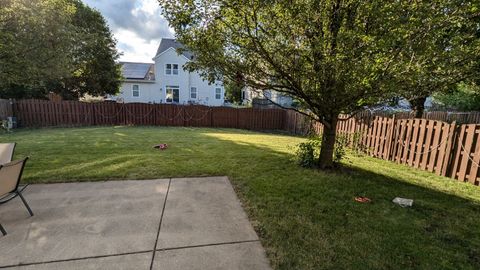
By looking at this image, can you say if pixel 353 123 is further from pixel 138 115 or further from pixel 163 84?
pixel 163 84

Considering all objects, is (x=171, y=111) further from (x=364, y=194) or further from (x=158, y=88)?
(x=364, y=194)

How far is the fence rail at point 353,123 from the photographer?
5.27 meters

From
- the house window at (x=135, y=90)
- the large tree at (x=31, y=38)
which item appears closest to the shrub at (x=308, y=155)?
the large tree at (x=31, y=38)

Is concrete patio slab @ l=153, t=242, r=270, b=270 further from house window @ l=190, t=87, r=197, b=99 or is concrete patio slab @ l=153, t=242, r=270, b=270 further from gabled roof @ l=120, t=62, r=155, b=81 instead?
gabled roof @ l=120, t=62, r=155, b=81

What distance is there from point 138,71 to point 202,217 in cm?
2649

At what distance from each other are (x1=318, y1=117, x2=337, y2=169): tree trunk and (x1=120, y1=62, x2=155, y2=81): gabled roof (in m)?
22.6

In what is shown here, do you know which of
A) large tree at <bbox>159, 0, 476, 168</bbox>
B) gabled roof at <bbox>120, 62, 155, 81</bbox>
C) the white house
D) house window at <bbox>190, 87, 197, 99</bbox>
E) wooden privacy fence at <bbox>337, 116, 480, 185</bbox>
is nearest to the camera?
large tree at <bbox>159, 0, 476, 168</bbox>

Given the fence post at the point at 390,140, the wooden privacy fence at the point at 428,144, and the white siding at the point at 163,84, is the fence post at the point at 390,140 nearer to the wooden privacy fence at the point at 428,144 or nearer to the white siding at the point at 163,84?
the wooden privacy fence at the point at 428,144

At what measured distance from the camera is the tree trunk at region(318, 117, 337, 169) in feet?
17.1

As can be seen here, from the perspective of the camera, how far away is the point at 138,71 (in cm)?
2631

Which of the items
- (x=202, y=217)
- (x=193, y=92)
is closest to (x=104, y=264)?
(x=202, y=217)

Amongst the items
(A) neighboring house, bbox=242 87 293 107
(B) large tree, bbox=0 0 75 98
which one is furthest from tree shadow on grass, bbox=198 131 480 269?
(B) large tree, bbox=0 0 75 98

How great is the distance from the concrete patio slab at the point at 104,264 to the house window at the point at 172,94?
23.1m

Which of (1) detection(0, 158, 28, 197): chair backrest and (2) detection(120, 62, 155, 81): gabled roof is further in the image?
(2) detection(120, 62, 155, 81): gabled roof
